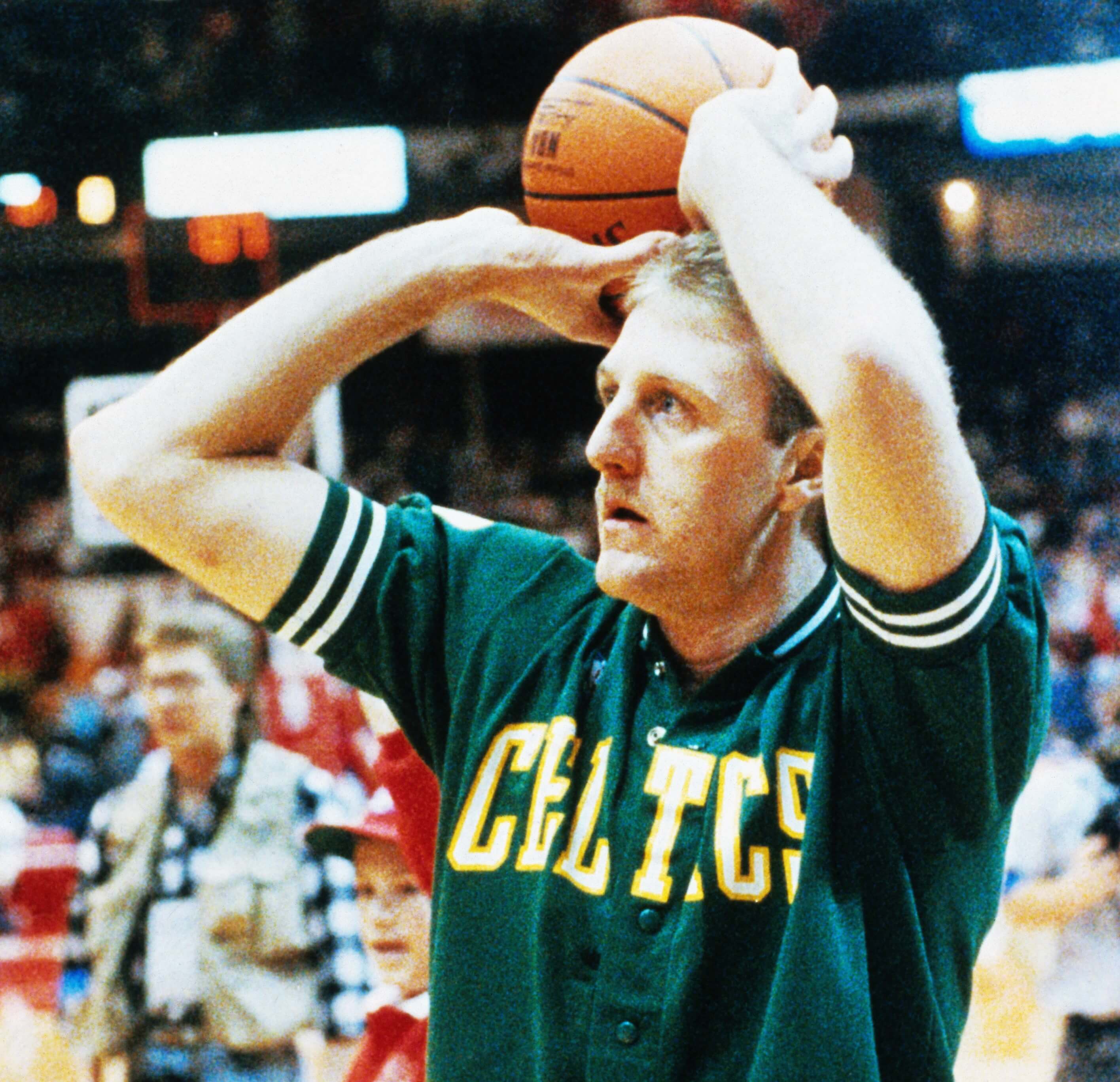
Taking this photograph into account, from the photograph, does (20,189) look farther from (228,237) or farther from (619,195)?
(619,195)

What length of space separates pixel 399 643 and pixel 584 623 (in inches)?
8.0

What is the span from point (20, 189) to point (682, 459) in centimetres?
939

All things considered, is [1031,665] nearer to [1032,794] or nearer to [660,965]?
[660,965]

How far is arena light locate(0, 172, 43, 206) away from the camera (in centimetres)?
969

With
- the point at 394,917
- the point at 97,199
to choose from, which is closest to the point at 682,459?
the point at 394,917

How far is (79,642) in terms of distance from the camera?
8602mm

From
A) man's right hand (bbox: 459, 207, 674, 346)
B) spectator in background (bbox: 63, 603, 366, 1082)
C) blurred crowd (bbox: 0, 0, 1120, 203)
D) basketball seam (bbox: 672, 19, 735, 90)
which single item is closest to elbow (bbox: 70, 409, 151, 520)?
man's right hand (bbox: 459, 207, 674, 346)

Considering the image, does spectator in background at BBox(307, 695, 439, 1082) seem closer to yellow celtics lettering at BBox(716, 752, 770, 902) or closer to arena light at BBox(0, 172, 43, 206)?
yellow celtics lettering at BBox(716, 752, 770, 902)

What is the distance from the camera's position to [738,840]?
4.46 ft

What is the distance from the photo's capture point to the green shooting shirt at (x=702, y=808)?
127 centimetres

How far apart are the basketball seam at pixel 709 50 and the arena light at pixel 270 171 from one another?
23.0ft

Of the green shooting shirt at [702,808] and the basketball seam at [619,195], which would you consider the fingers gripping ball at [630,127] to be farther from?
the green shooting shirt at [702,808]

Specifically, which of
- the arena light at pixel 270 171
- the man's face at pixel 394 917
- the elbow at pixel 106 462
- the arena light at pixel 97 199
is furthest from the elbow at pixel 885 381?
the arena light at pixel 97 199

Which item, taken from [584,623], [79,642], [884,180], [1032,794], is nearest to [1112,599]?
[884,180]
